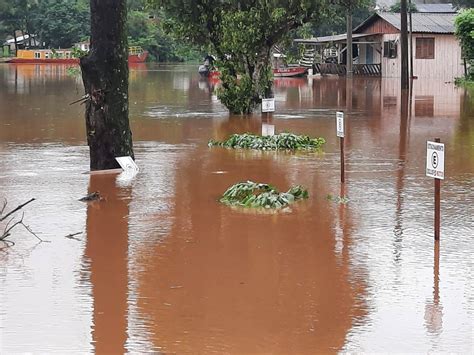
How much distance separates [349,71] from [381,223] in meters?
45.5

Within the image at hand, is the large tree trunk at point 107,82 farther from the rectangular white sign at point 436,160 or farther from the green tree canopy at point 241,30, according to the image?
the green tree canopy at point 241,30

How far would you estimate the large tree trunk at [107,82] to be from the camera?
53.3 feet

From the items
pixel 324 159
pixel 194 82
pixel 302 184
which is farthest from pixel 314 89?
pixel 302 184

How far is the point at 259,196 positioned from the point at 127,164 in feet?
12.8

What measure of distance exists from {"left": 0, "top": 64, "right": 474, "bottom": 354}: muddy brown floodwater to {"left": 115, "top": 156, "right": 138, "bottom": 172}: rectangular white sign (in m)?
0.36

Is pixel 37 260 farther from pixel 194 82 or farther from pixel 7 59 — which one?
pixel 7 59

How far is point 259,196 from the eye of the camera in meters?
13.4

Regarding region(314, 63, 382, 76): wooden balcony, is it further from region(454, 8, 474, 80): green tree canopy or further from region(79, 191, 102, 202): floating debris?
region(79, 191, 102, 202): floating debris

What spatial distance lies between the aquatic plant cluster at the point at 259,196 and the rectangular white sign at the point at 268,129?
915 centimetres

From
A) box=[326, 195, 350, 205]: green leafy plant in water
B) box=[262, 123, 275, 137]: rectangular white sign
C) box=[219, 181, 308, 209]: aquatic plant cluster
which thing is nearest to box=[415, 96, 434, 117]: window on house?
box=[262, 123, 275, 137]: rectangular white sign

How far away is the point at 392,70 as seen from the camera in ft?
184

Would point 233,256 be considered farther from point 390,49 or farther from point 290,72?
point 290,72

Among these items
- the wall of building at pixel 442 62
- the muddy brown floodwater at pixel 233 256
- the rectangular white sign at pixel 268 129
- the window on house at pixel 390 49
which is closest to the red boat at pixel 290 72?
the window on house at pixel 390 49

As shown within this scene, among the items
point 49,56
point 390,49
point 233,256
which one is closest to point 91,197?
point 233,256
